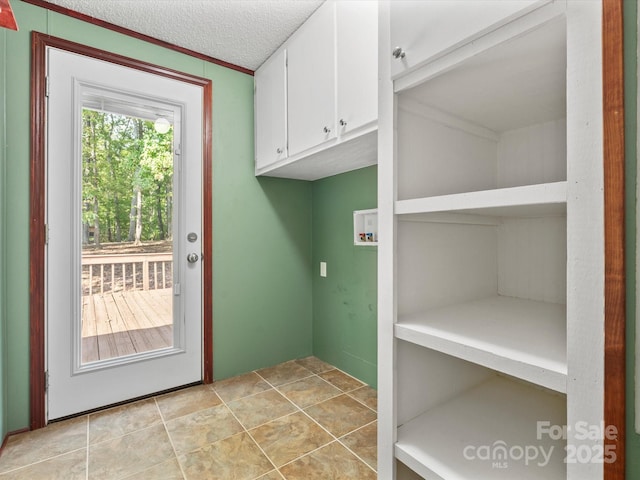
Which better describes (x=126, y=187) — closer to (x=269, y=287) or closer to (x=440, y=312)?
(x=269, y=287)

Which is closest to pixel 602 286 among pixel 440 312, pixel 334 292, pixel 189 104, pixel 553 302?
pixel 440 312

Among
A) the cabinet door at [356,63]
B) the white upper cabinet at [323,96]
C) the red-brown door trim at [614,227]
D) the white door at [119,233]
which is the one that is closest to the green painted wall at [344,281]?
the white upper cabinet at [323,96]

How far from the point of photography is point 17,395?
64.6 inches

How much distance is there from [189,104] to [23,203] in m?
1.04

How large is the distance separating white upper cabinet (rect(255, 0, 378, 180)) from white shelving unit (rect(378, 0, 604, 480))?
45 cm

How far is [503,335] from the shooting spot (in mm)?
815

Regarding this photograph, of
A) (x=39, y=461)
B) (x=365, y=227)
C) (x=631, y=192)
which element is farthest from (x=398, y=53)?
(x=39, y=461)

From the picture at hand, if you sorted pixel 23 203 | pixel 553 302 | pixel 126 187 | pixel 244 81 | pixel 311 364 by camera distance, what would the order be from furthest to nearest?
pixel 311 364, pixel 244 81, pixel 126 187, pixel 23 203, pixel 553 302

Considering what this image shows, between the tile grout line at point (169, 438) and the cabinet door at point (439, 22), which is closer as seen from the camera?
the cabinet door at point (439, 22)

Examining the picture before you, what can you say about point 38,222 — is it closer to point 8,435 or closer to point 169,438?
point 8,435

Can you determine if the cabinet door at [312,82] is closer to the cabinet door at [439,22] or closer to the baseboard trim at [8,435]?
the cabinet door at [439,22]

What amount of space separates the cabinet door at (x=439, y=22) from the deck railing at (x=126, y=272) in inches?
69.8

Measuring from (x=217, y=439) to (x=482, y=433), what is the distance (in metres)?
1.22

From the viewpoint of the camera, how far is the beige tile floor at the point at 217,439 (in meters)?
1.37
